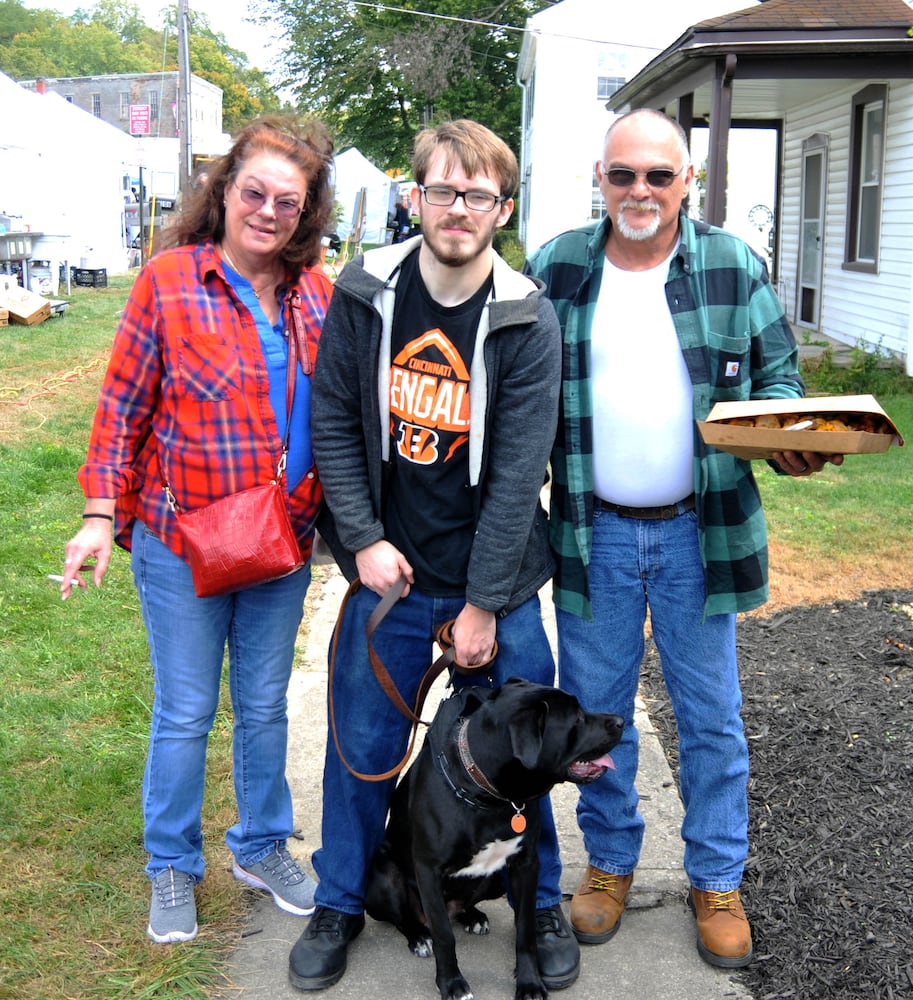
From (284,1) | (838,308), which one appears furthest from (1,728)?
(284,1)

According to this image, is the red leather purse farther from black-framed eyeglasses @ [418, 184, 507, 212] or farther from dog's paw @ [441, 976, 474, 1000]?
dog's paw @ [441, 976, 474, 1000]

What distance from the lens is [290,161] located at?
278 centimetres

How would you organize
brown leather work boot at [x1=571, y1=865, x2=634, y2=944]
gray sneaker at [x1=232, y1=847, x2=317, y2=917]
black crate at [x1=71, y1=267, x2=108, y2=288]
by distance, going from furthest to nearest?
black crate at [x1=71, y1=267, x2=108, y2=288]
gray sneaker at [x1=232, y1=847, x2=317, y2=917]
brown leather work boot at [x1=571, y1=865, x2=634, y2=944]

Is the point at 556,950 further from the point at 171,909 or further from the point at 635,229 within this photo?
the point at 635,229

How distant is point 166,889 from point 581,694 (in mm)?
1247

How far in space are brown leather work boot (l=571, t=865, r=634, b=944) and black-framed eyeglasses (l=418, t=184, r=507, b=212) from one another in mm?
1876

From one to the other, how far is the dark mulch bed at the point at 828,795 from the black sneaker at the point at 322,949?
105 cm

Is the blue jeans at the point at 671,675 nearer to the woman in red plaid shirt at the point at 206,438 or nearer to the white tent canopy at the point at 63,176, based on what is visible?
the woman in red plaid shirt at the point at 206,438

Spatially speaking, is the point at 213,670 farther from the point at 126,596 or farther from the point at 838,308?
the point at 838,308

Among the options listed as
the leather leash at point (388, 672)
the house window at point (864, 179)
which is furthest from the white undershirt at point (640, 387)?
the house window at point (864, 179)

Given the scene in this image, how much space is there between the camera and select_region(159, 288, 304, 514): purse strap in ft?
9.20

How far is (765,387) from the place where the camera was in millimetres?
2857

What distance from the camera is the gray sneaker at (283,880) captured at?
10.3 ft

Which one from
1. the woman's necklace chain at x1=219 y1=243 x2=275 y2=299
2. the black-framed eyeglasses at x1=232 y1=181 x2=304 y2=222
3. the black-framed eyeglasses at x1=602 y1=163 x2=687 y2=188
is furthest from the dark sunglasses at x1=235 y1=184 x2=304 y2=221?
the black-framed eyeglasses at x1=602 y1=163 x2=687 y2=188
